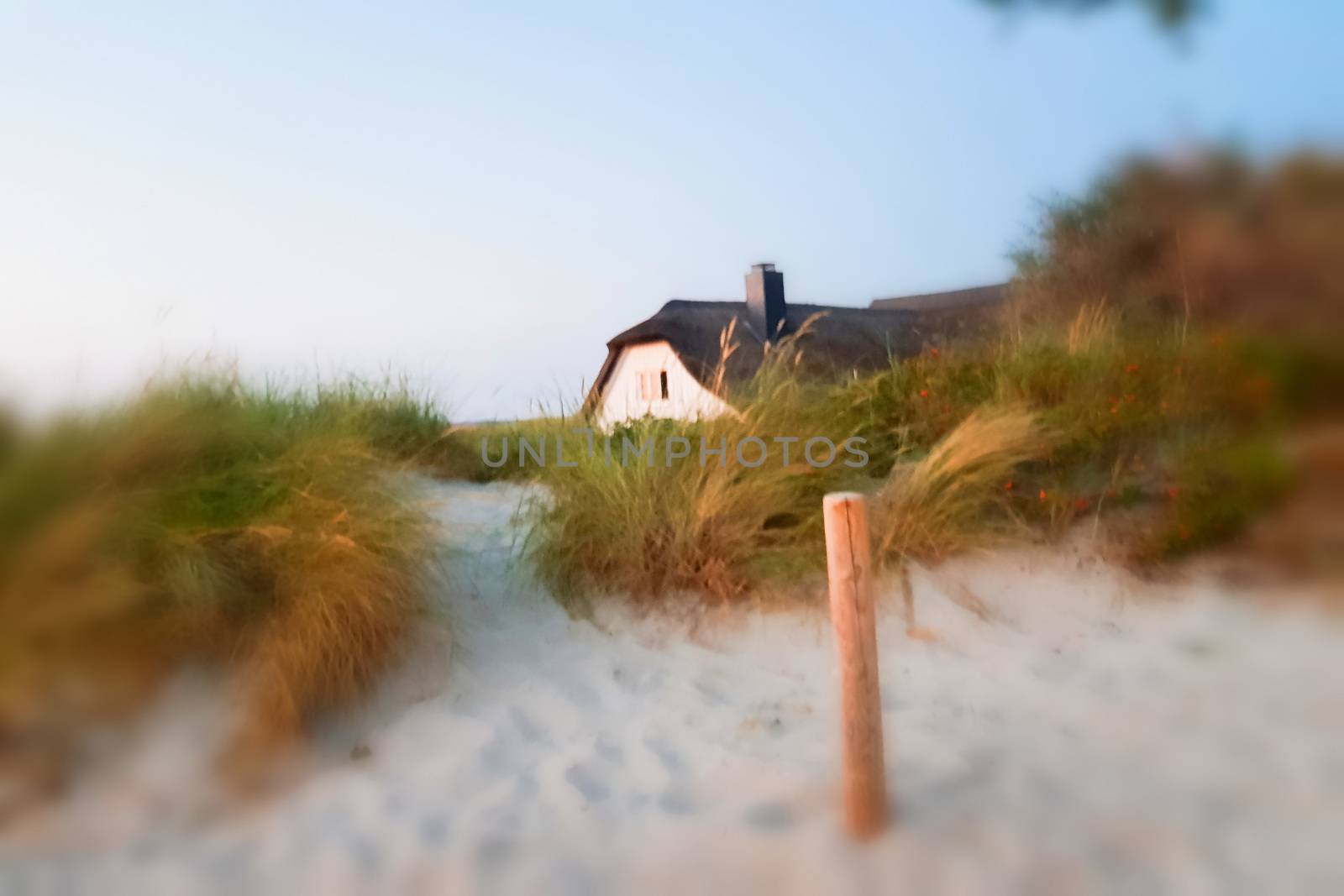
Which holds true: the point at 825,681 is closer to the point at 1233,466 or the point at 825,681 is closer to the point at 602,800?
the point at 602,800

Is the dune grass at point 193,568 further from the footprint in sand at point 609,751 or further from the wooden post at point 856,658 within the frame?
the wooden post at point 856,658

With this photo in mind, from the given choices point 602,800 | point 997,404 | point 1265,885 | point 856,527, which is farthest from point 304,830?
point 997,404

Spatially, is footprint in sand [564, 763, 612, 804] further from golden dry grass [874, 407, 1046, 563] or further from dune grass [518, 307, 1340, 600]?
golden dry grass [874, 407, 1046, 563]

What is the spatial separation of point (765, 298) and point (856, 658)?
13.5 meters

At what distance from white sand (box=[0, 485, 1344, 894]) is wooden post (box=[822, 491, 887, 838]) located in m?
0.14

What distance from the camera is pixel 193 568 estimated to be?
2936 millimetres

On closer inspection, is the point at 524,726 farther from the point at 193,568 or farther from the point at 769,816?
the point at 193,568

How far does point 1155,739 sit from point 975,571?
140 centimetres

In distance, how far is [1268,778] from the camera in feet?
8.46

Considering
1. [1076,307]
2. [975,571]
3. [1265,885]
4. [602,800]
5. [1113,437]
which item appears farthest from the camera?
[1076,307]

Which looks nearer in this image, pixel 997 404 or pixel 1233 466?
pixel 1233 466

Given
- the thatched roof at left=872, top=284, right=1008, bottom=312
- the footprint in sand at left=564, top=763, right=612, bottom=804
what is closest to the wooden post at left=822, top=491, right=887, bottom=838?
the footprint in sand at left=564, top=763, right=612, bottom=804

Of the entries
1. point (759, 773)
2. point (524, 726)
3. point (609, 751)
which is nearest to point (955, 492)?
point (759, 773)

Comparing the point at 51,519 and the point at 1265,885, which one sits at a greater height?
Result: the point at 51,519
